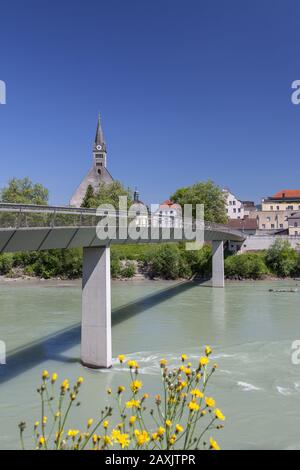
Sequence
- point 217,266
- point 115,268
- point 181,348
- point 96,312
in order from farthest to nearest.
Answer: point 115,268 → point 217,266 → point 181,348 → point 96,312

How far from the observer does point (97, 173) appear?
322ft

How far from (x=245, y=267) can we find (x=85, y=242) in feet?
122

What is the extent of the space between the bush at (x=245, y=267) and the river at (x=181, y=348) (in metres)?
11.8

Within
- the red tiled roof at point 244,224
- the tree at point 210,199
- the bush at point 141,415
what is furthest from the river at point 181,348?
the red tiled roof at point 244,224

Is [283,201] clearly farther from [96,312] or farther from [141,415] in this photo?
[141,415]

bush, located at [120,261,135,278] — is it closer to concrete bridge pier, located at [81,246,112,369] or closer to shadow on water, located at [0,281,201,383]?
shadow on water, located at [0,281,201,383]

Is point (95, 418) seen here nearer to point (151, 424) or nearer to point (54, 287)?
point (151, 424)

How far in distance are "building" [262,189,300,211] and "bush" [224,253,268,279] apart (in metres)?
46.6

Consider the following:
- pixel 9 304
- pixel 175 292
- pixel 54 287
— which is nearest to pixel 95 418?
pixel 9 304

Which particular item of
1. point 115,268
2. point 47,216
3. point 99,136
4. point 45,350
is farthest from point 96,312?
point 99,136

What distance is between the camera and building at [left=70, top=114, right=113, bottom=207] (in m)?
90.9

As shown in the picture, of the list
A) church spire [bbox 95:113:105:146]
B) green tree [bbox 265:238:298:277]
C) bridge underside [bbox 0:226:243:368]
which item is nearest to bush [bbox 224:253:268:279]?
green tree [bbox 265:238:298:277]

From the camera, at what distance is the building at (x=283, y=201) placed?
97.0 metres

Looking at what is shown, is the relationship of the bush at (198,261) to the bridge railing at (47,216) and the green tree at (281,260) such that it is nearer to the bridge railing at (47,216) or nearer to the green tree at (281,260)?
the green tree at (281,260)
